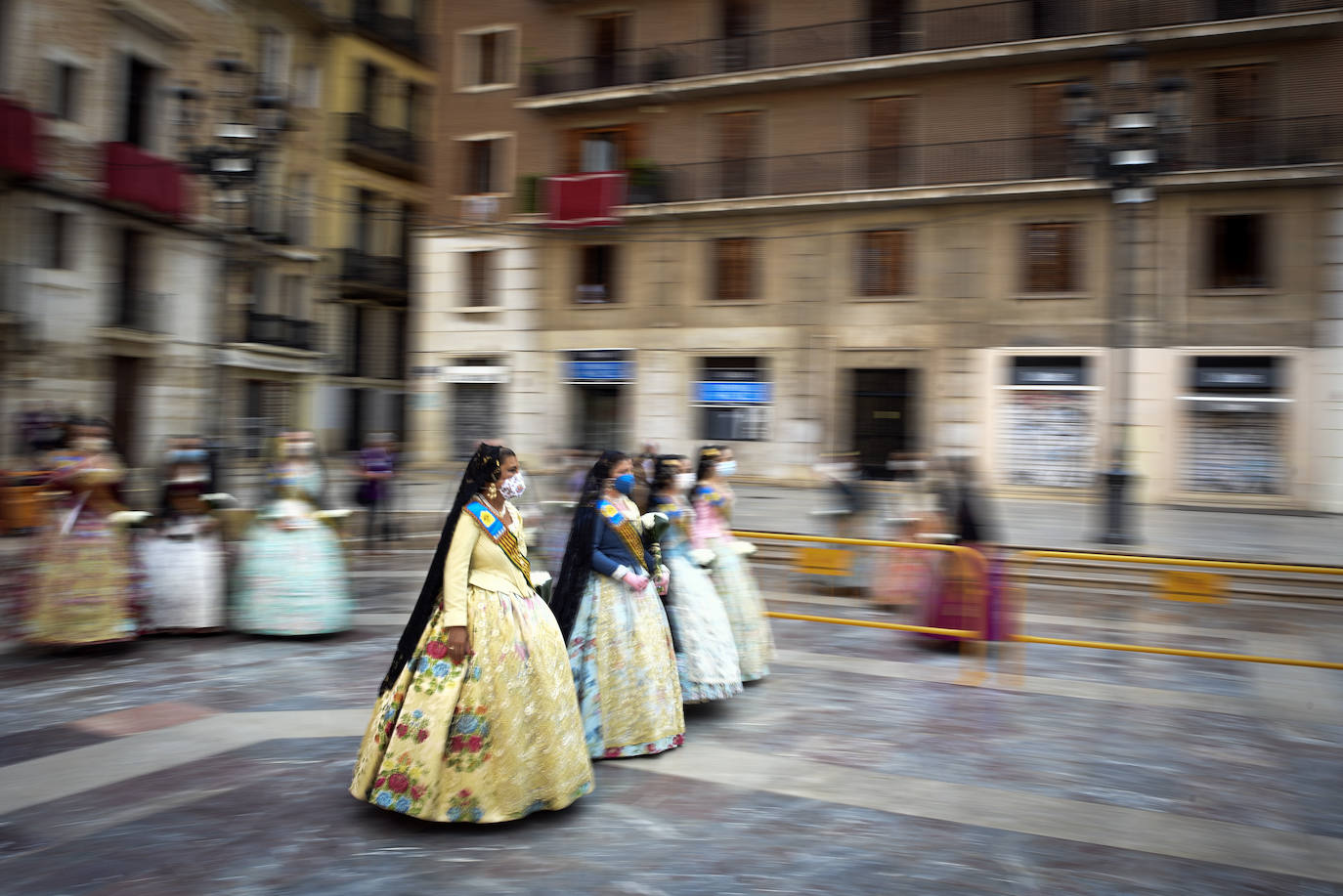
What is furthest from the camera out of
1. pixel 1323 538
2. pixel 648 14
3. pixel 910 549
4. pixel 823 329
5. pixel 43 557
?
pixel 648 14

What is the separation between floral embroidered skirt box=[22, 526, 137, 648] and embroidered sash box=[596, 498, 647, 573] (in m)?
4.65

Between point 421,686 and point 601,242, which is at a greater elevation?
point 601,242

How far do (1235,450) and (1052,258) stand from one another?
5528mm

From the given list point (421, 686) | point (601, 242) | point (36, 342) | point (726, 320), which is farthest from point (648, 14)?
point (421, 686)

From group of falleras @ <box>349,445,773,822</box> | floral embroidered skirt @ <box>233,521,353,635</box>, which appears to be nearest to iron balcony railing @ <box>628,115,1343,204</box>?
floral embroidered skirt @ <box>233,521,353,635</box>

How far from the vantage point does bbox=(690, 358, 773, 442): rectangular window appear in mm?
25078

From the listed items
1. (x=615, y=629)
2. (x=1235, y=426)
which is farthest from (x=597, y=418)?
(x=615, y=629)

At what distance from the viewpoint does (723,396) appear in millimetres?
25531

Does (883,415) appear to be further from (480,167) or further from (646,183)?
(480,167)

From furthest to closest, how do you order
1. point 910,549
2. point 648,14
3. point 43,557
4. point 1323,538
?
point 648,14 < point 1323,538 < point 910,549 < point 43,557

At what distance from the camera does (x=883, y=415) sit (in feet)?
79.4

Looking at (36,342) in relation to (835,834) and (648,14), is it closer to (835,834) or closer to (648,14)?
(648,14)

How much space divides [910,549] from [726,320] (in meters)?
16.9

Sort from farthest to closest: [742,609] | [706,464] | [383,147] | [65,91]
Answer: [383,147] < [65,91] < [706,464] < [742,609]
